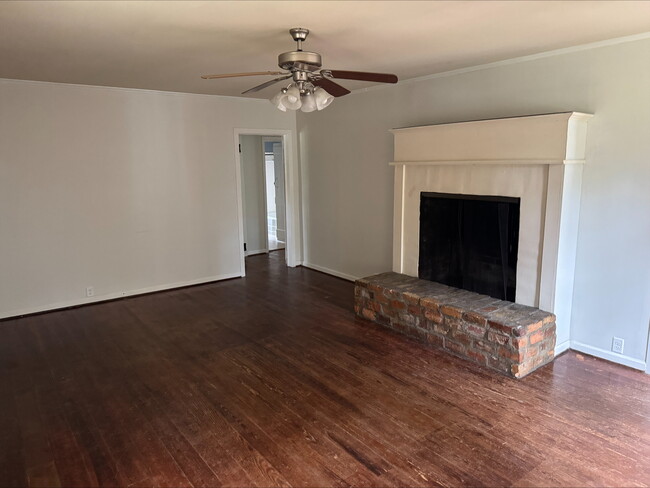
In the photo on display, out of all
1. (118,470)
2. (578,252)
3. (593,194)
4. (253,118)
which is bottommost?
(118,470)

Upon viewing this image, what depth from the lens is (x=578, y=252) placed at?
346 cm

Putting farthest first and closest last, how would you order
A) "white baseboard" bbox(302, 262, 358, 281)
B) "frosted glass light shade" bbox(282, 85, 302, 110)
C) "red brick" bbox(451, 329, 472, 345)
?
"white baseboard" bbox(302, 262, 358, 281) → "red brick" bbox(451, 329, 472, 345) → "frosted glass light shade" bbox(282, 85, 302, 110)

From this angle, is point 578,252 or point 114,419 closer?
point 114,419

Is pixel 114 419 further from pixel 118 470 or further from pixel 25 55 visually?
pixel 25 55

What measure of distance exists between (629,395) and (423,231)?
7.01 ft

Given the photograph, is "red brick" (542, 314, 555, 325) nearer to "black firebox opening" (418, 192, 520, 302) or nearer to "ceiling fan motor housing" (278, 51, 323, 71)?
"black firebox opening" (418, 192, 520, 302)

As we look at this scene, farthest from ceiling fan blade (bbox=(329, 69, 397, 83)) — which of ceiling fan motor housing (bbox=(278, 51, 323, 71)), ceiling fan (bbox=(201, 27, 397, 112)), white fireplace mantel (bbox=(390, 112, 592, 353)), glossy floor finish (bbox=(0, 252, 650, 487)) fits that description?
glossy floor finish (bbox=(0, 252, 650, 487))

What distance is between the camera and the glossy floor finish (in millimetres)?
2246

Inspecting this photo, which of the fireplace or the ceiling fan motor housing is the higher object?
the ceiling fan motor housing

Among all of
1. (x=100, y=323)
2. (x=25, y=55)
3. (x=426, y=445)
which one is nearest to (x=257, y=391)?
(x=426, y=445)

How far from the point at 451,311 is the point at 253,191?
15.6 feet

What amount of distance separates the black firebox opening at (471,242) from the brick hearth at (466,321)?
0.14 metres

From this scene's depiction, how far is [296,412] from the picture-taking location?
2.76m

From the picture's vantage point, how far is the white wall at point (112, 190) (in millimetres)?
4426
